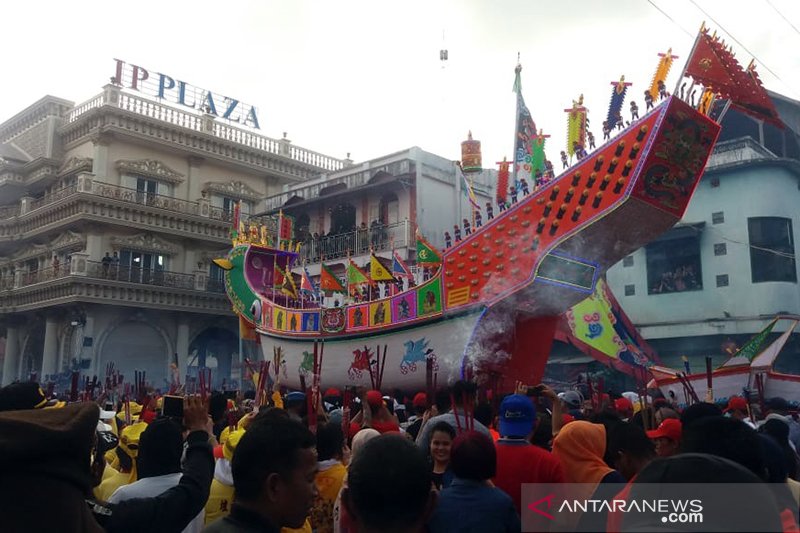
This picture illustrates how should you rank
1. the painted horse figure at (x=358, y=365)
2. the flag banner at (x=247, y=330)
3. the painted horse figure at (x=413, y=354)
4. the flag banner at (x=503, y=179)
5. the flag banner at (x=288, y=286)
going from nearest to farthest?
the painted horse figure at (x=413, y=354) → the flag banner at (x=503, y=179) → the painted horse figure at (x=358, y=365) → the flag banner at (x=288, y=286) → the flag banner at (x=247, y=330)

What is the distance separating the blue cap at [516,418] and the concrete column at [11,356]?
28.3m

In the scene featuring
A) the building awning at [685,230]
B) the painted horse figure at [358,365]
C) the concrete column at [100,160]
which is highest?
the concrete column at [100,160]

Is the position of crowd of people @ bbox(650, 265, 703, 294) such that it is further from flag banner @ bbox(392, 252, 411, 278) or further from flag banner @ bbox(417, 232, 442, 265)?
flag banner @ bbox(417, 232, 442, 265)

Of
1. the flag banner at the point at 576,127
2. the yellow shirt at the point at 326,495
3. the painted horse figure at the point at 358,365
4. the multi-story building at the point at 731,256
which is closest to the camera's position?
the yellow shirt at the point at 326,495

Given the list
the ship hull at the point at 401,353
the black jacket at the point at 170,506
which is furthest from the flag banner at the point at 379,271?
the black jacket at the point at 170,506

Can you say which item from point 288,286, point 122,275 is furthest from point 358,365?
point 122,275

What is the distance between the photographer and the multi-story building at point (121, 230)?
23875mm

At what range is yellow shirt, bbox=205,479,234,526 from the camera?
3672mm

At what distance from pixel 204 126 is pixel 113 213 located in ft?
17.4

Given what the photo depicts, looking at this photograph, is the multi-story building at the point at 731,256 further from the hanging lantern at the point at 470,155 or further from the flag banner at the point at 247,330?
the flag banner at the point at 247,330

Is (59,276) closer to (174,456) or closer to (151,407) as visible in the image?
(151,407)

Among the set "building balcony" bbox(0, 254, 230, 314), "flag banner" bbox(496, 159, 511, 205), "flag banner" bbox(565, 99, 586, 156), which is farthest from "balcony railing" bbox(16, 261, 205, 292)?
"flag banner" bbox(565, 99, 586, 156)

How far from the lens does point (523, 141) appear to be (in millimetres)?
13680

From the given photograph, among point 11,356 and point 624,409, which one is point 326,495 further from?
point 11,356
